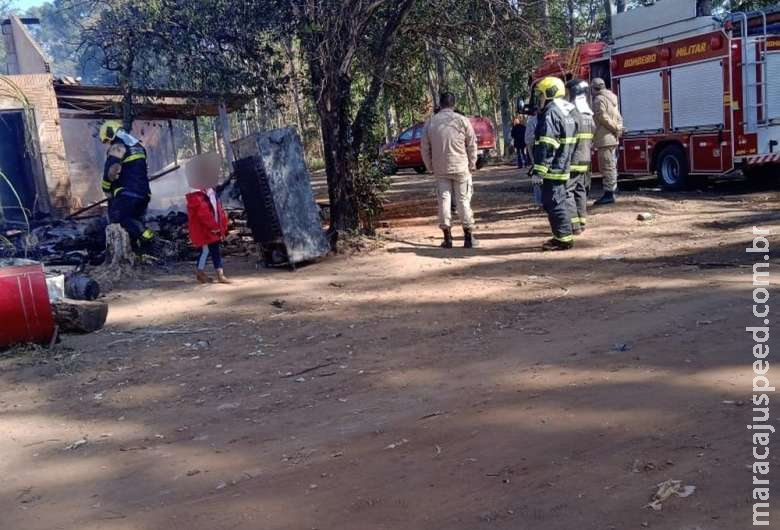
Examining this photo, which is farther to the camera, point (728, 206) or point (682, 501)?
point (728, 206)

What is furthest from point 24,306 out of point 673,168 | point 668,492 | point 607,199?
point 673,168

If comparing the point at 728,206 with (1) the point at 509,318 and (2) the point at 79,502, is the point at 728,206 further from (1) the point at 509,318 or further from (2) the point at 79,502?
(2) the point at 79,502

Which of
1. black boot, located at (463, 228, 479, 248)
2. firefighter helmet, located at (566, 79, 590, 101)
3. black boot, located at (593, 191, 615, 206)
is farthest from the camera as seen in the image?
black boot, located at (593, 191, 615, 206)

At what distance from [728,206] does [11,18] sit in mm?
16803

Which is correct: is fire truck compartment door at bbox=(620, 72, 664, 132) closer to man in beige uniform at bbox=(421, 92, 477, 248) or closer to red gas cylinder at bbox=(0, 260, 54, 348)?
man in beige uniform at bbox=(421, 92, 477, 248)

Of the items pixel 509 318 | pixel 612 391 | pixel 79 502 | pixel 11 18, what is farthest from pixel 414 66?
pixel 11 18

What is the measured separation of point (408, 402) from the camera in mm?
4867

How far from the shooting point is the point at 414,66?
40.9 feet

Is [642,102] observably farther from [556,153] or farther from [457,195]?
[457,195]

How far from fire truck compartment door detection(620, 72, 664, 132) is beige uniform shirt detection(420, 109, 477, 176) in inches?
267

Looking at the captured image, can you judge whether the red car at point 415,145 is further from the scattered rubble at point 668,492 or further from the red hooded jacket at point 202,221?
the scattered rubble at point 668,492

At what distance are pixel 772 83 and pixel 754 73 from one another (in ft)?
1.14

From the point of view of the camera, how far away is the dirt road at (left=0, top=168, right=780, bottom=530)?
3514 mm

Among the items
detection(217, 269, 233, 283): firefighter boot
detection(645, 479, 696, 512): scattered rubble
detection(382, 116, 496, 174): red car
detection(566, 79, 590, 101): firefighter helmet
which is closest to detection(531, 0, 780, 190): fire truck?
detection(566, 79, 590, 101): firefighter helmet
